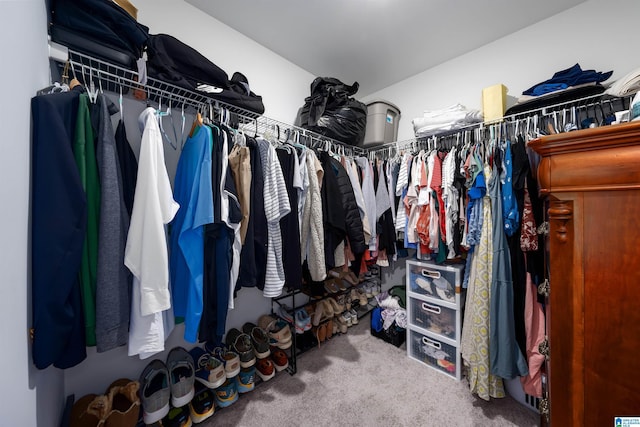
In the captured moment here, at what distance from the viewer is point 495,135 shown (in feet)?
5.21

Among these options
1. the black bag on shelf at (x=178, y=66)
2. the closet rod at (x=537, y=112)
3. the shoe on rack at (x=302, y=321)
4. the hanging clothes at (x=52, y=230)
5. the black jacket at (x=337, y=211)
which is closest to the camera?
the hanging clothes at (x=52, y=230)

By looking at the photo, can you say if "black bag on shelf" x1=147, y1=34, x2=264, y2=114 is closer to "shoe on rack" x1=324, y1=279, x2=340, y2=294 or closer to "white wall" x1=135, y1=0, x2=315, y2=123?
"white wall" x1=135, y1=0, x2=315, y2=123

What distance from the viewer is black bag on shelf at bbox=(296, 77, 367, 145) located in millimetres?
1836

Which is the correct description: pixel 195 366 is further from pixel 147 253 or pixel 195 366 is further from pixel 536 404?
pixel 536 404

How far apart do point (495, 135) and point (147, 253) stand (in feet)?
6.98

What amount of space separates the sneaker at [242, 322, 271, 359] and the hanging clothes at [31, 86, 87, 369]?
109 cm

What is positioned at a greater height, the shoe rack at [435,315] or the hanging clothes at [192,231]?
the hanging clothes at [192,231]

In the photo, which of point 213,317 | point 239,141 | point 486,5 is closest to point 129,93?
point 239,141

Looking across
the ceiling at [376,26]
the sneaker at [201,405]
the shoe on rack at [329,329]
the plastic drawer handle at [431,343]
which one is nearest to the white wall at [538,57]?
the ceiling at [376,26]

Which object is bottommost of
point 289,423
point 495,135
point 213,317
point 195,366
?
point 289,423

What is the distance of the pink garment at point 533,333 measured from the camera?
1.25m

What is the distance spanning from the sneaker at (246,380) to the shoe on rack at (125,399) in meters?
0.52

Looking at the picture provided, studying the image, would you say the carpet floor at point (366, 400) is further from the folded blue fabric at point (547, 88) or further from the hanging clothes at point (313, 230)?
the folded blue fabric at point (547, 88)

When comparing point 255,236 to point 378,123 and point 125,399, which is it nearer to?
point 125,399
